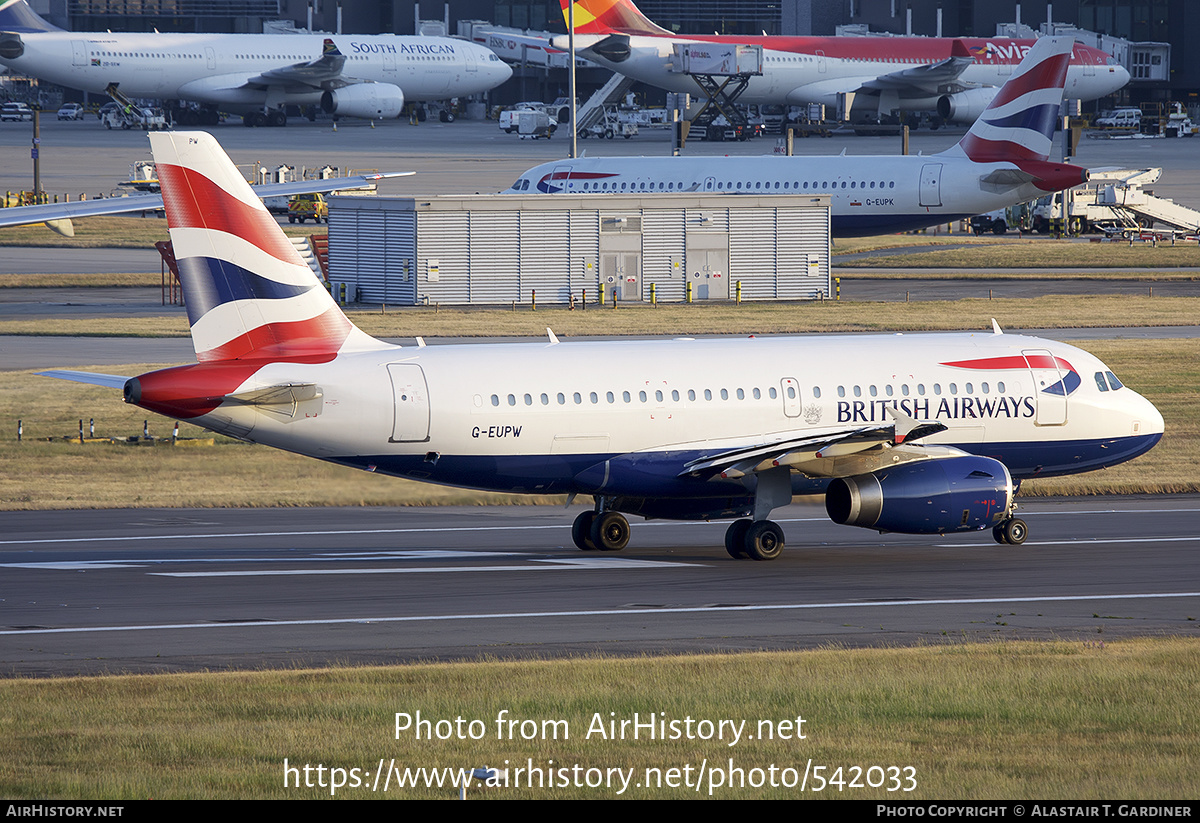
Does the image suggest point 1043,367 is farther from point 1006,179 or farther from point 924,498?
point 1006,179

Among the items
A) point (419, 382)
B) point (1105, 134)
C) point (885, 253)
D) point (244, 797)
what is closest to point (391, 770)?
point (244, 797)

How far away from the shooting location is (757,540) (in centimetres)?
2978

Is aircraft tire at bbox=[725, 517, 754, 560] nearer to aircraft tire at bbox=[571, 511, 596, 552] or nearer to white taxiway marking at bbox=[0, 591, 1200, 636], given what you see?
aircraft tire at bbox=[571, 511, 596, 552]

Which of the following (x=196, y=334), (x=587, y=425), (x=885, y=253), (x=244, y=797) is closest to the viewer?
(x=244, y=797)

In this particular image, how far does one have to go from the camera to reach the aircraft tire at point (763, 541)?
2981 centimetres

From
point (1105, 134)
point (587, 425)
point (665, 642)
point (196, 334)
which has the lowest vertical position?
point (665, 642)

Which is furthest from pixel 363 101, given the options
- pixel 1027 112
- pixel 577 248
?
pixel 1027 112

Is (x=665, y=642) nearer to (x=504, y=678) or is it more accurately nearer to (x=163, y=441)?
(x=504, y=678)

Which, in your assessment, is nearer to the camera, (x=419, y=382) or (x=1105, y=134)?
(x=419, y=382)

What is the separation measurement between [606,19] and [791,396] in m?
126

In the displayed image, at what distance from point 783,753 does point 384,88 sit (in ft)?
514

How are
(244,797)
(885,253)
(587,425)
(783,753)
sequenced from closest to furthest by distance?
(244,797) → (783,753) → (587,425) → (885,253)

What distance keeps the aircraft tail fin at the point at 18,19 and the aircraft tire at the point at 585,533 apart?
144 metres

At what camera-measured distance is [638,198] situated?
76.4m
